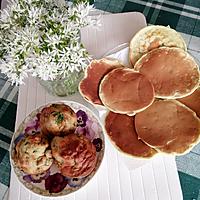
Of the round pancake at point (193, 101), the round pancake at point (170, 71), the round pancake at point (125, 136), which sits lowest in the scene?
the round pancake at point (125, 136)

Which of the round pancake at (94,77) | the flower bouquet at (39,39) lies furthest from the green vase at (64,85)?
the flower bouquet at (39,39)

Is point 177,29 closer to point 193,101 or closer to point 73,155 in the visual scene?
point 193,101

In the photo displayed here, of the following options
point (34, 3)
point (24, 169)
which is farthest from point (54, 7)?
point (24, 169)

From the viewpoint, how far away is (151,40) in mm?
877

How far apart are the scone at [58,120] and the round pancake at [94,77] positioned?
69mm

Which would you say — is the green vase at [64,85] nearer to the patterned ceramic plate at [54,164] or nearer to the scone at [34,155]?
the patterned ceramic plate at [54,164]

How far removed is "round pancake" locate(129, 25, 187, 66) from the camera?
2.86ft

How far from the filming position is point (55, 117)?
2.43 ft

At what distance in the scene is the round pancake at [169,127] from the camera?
74cm

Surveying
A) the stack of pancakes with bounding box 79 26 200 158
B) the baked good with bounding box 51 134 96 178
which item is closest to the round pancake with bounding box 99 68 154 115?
the stack of pancakes with bounding box 79 26 200 158

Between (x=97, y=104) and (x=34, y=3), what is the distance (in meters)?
0.26

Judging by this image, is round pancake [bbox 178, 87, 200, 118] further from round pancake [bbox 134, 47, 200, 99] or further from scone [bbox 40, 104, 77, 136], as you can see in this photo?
scone [bbox 40, 104, 77, 136]

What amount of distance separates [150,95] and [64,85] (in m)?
0.20

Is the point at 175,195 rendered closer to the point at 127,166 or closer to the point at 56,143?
the point at 127,166
